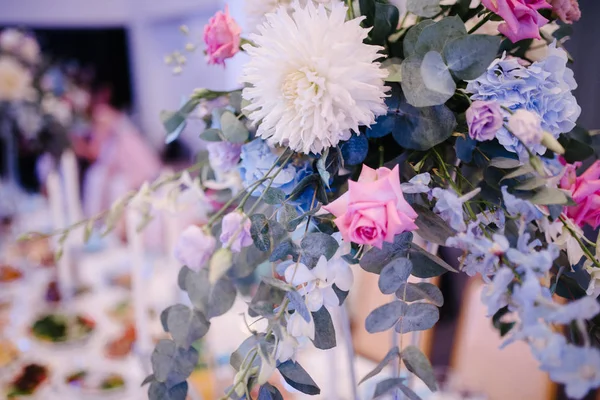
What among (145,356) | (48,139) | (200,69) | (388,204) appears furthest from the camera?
(200,69)

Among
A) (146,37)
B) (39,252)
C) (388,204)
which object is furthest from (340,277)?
(146,37)

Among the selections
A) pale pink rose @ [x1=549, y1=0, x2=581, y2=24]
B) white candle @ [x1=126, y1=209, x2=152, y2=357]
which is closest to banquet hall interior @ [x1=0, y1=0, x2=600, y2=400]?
white candle @ [x1=126, y1=209, x2=152, y2=357]

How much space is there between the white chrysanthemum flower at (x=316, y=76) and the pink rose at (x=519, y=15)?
0.13 m

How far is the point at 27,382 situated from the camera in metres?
1.35

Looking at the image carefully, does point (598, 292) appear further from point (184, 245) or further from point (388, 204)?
point (184, 245)

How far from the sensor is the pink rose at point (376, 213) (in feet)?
1.41

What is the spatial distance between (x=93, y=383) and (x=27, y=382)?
21cm

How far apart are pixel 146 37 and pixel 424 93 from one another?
5.56 m

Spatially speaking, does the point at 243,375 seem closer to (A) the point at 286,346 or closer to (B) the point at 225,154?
(A) the point at 286,346

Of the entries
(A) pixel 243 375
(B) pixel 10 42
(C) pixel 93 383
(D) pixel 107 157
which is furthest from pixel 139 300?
(D) pixel 107 157

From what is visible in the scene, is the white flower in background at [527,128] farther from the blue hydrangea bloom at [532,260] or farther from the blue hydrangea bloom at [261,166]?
the blue hydrangea bloom at [261,166]

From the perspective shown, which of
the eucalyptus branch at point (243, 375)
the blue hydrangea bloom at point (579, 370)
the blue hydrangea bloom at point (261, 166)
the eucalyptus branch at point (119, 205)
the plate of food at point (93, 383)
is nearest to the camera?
the blue hydrangea bloom at point (579, 370)

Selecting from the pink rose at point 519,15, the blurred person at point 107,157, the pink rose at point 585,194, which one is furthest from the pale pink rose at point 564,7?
the blurred person at point 107,157

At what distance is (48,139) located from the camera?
2.71 metres
